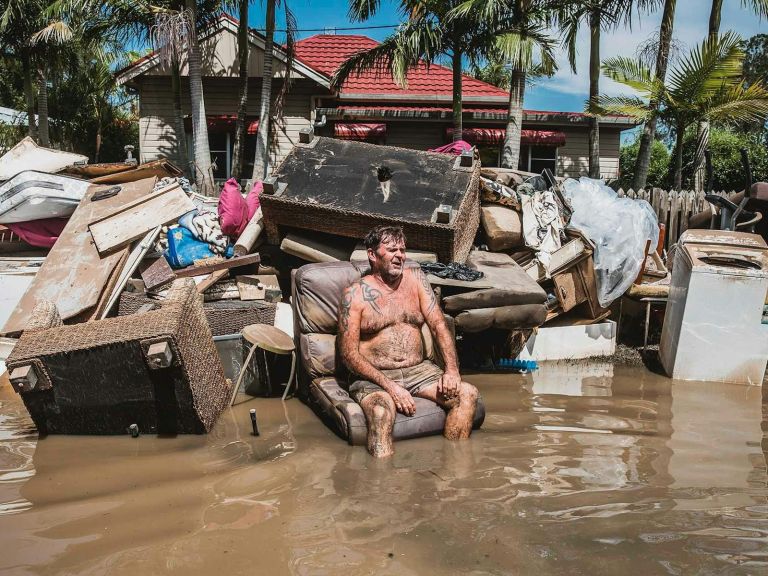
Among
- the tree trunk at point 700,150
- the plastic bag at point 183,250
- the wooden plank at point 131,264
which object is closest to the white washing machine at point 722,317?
the plastic bag at point 183,250

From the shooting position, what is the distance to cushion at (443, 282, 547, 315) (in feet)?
20.2

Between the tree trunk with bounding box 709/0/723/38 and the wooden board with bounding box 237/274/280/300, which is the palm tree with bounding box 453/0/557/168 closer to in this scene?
the tree trunk with bounding box 709/0/723/38

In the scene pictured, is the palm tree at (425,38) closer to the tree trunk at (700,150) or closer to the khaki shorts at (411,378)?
the tree trunk at (700,150)

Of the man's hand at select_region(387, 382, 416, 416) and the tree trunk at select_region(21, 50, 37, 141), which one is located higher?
the tree trunk at select_region(21, 50, 37, 141)

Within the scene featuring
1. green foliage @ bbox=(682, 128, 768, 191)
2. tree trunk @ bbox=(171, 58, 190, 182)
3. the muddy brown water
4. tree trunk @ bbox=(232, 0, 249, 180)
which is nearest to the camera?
the muddy brown water

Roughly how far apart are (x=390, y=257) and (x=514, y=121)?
10.6 meters

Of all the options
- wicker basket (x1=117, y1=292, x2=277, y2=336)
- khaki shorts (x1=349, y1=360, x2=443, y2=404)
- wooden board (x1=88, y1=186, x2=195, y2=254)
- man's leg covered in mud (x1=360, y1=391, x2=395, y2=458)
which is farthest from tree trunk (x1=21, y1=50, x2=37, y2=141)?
man's leg covered in mud (x1=360, y1=391, x2=395, y2=458)

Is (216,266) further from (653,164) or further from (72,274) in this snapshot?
(653,164)

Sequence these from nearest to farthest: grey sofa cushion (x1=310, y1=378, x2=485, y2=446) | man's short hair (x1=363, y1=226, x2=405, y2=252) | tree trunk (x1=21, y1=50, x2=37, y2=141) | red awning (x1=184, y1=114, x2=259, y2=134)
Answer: grey sofa cushion (x1=310, y1=378, x2=485, y2=446) → man's short hair (x1=363, y1=226, x2=405, y2=252) → red awning (x1=184, y1=114, x2=259, y2=134) → tree trunk (x1=21, y1=50, x2=37, y2=141)

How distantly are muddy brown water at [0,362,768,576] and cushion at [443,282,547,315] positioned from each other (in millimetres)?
989

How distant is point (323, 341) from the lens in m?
5.51

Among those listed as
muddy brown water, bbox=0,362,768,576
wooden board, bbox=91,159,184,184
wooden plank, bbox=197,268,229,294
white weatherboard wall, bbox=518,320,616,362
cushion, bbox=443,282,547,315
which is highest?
wooden board, bbox=91,159,184,184

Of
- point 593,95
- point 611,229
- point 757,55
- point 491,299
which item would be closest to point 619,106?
point 593,95

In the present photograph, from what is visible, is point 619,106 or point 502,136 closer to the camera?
point 619,106
